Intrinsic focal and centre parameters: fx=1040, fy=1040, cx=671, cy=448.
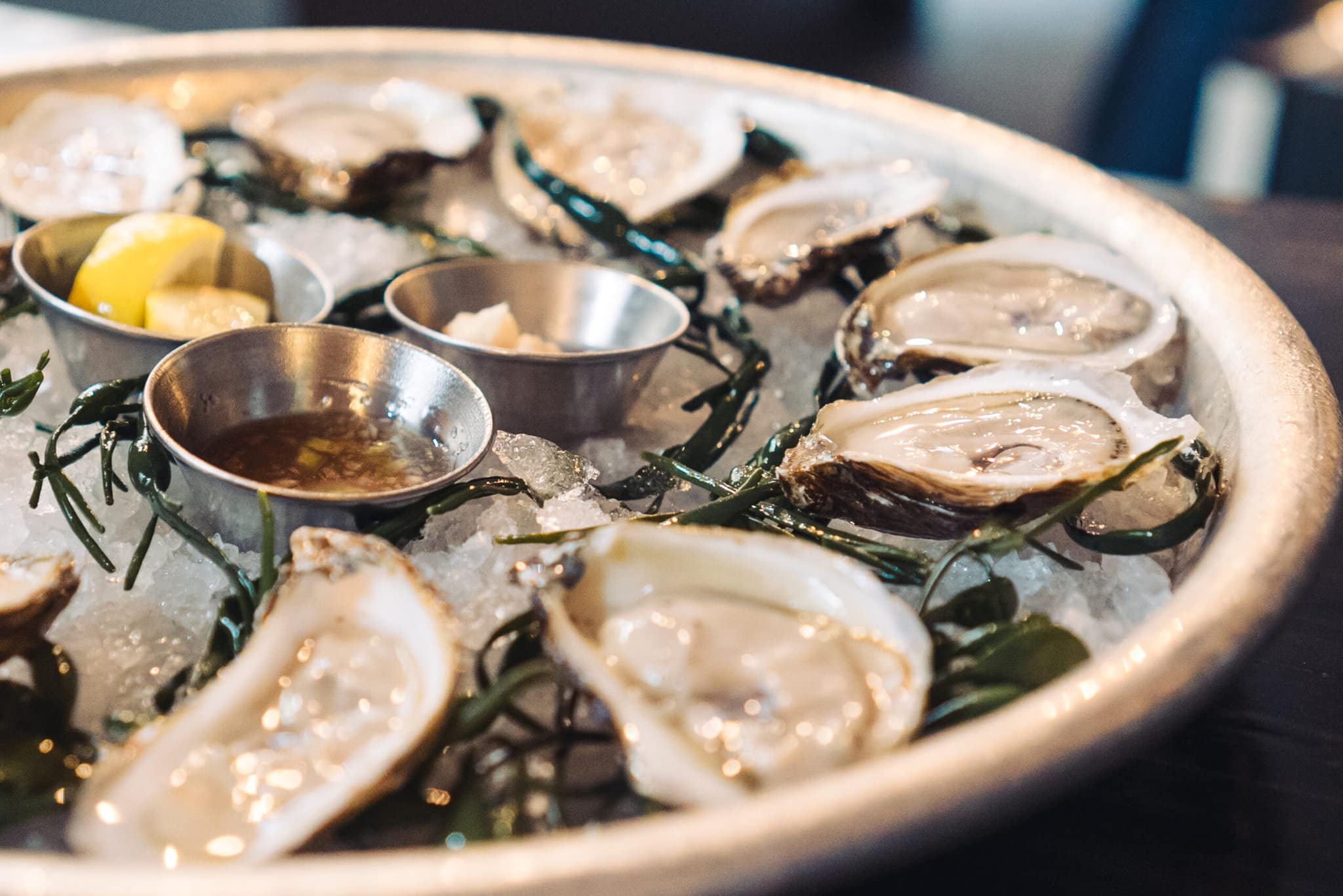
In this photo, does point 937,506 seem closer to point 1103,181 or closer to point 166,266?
point 1103,181

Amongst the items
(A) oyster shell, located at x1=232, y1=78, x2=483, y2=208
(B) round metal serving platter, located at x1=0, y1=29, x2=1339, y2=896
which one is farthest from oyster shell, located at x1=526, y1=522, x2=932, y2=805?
(A) oyster shell, located at x1=232, y1=78, x2=483, y2=208

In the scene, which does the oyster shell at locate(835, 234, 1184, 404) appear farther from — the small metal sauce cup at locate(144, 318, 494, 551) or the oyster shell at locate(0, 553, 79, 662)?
the oyster shell at locate(0, 553, 79, 662)

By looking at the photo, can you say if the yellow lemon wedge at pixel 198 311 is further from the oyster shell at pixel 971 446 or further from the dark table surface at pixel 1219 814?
the dark table surface at pixel 1219 814


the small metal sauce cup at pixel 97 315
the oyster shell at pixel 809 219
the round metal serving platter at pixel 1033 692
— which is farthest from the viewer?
the oyster shell at pixel 809 219

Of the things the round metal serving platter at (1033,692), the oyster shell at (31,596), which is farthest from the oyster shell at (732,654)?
the oyster shell at (31,596)

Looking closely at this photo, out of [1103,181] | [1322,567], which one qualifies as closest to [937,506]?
[1322,567]
